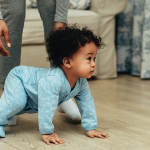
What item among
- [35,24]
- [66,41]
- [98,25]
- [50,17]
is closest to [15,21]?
[50,17]

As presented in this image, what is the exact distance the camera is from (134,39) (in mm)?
2164

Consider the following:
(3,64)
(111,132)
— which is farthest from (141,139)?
(3,64)

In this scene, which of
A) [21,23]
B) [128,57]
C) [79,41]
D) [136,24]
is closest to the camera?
[79,41]

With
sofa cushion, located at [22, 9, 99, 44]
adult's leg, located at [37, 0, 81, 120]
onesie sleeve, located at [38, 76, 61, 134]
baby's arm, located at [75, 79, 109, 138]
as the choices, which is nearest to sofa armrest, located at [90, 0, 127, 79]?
sofa cushion, located at [22, 9, 99, 44]

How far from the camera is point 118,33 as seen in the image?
2258mm

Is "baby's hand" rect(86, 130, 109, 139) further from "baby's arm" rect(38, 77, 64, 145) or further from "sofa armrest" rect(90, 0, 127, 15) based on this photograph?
"sofa armrest" rect(90, 0, 127, 15)

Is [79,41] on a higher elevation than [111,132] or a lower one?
higher

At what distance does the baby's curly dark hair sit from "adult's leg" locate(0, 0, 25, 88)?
213mm

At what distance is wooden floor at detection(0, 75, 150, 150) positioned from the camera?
0.83 meters

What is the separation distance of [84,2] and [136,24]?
0.48 m

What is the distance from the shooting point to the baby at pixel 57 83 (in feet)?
2.78

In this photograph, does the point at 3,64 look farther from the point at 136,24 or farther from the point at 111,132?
the point at 136,24

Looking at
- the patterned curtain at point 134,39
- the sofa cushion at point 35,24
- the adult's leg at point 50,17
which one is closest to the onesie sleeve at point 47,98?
the adult's leg at point 50,17

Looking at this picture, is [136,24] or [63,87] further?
[136,24]
